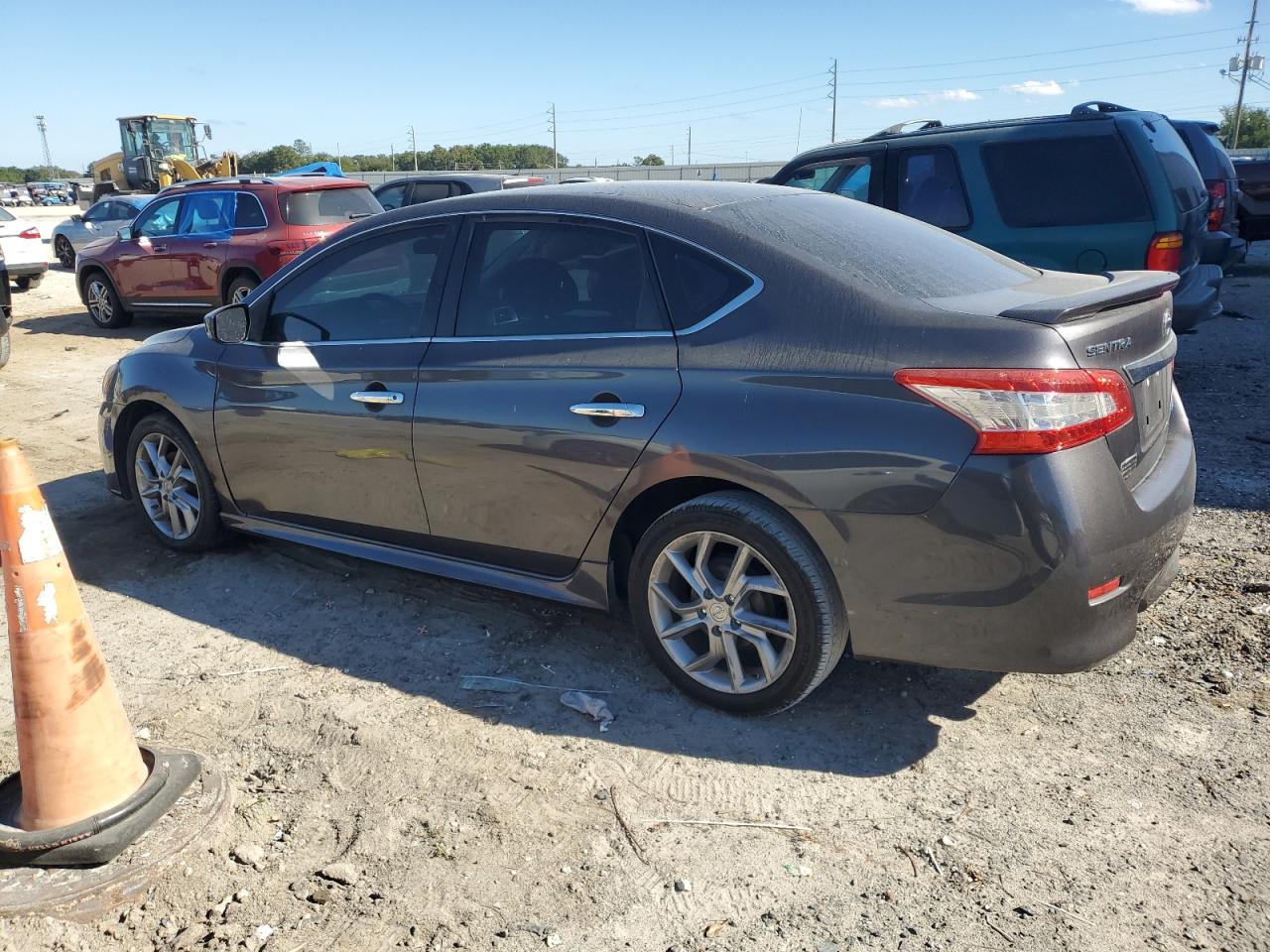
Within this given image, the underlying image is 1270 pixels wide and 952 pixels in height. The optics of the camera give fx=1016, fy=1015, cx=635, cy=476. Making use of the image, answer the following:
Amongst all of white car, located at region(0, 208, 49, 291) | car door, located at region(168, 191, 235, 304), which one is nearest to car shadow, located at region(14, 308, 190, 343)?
car door, located at region(168, 191, 235, 304)

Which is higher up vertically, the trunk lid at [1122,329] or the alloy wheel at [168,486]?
the trunk lid at [1122,329]

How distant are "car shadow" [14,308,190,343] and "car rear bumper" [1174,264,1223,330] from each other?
10.7m

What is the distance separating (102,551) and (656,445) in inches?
133

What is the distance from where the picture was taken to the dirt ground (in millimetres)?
2547

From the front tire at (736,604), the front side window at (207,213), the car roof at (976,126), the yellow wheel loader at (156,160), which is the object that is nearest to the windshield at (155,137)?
the yellow wheel loader at (156,160)

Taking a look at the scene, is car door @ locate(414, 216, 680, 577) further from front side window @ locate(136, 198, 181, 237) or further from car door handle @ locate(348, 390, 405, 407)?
front side window @ locate(136, 198, 181, 237)

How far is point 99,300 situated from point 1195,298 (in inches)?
483

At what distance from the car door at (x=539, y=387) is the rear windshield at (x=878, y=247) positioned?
499mm

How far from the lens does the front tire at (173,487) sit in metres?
4.84

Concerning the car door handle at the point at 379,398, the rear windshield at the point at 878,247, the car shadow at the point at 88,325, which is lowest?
the car shadow at the point at 88,325

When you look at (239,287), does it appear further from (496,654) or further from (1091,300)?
(1091,300)

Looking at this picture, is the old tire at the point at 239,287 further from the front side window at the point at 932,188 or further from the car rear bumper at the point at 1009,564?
the car rear bumper at the point at 1009,564

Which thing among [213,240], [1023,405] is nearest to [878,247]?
[1023,405]

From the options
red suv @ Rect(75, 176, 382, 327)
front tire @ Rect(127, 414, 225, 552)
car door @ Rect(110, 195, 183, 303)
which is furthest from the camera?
car door @ Rect(110, 195, 183, 303)
